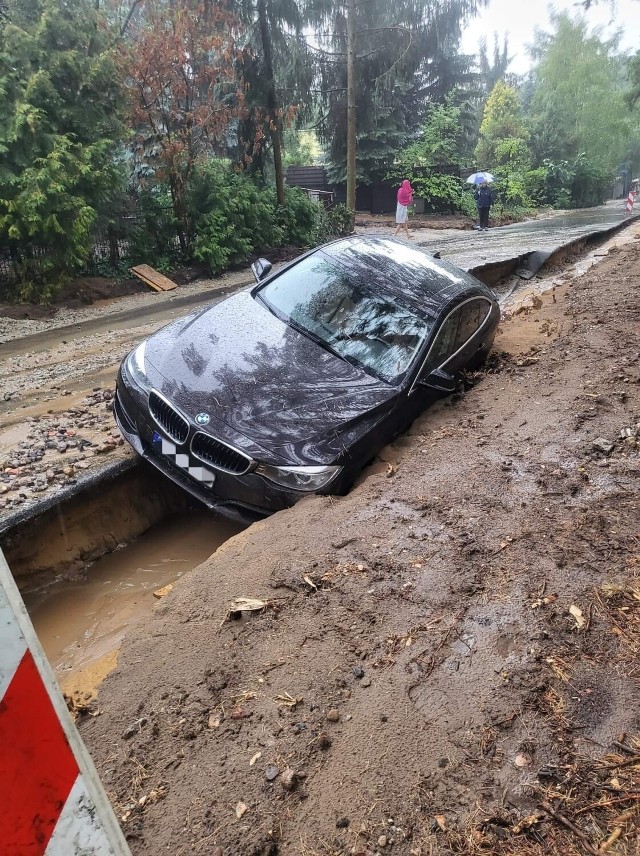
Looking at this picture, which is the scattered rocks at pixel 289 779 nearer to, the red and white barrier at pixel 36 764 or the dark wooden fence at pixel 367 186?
the red and white barrier at pixel 36 764

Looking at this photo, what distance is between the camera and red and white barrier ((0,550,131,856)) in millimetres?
1279

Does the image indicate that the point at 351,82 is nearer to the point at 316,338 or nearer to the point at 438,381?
the point at 316,338

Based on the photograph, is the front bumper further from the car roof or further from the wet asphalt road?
the wet asphalt road

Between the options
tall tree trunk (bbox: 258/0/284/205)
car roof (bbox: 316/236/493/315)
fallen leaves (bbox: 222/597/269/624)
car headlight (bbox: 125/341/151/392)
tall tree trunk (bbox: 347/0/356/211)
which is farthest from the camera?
tall tree trunk (bbox: 347/0/356/211)

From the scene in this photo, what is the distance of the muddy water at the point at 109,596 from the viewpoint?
3.51 meters

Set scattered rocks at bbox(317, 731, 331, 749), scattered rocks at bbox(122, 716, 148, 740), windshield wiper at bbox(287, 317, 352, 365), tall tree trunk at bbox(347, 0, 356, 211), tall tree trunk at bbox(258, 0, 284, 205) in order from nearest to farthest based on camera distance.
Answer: scattered rocks at bbox(317, 731, 331, 749) < scattered rocks at bbox(122, 716, 148, 740) < windshield wiper at bbox(287, 317, 352, 365) < tall tree trunk at bbox(258, 0, 284, 205) < tall tree trunk at bbox(347, 0, 356, 211)

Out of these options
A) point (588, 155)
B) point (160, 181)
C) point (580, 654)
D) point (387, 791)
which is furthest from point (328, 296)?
point (588, 155)

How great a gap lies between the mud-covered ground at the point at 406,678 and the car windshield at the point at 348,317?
1.03 metres

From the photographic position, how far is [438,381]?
485 centimetres

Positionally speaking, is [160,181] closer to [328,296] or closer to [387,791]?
[328,296]

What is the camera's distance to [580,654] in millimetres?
2459

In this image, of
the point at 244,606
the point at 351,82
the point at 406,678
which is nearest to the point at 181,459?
the point at 244,606

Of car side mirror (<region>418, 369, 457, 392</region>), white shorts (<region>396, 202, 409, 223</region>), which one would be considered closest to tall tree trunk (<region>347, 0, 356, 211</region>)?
white shorts (<region>396, 202, 409, 223</region>)

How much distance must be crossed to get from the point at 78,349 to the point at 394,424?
5.42 meters
